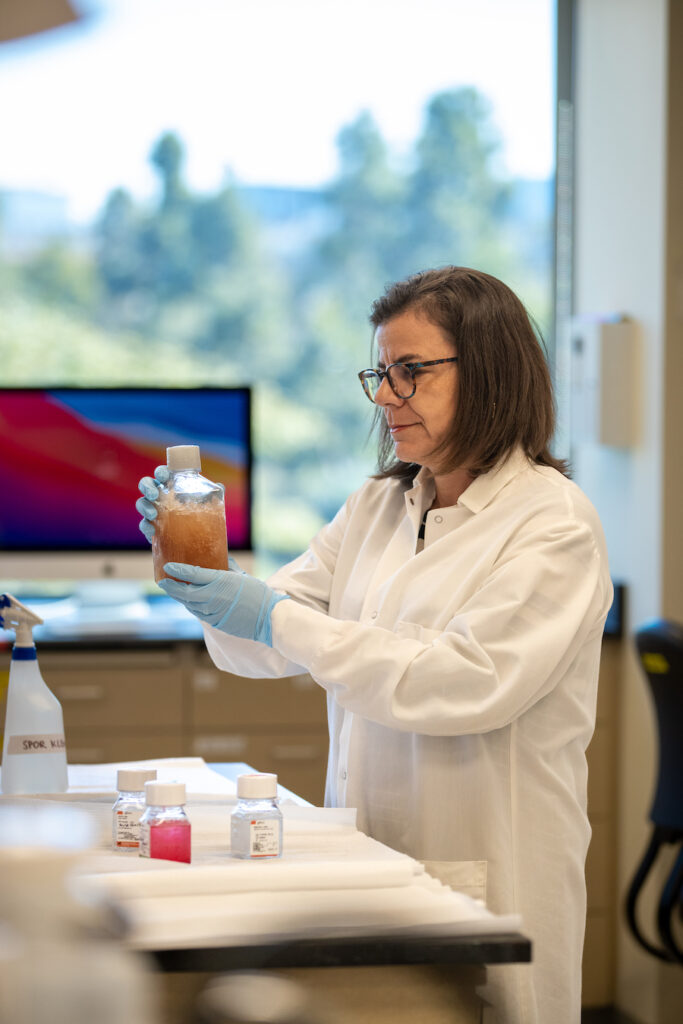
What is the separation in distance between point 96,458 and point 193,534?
5.30 ft

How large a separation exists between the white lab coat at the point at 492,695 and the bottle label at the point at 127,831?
30 centimetres

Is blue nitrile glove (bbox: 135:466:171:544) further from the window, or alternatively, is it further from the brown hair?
the window

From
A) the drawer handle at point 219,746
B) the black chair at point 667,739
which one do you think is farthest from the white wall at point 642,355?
the drawer handle at point 219,746

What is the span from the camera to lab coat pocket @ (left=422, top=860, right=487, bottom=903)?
1399 millimetres

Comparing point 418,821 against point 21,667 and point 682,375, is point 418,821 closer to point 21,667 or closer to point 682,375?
point 21,667

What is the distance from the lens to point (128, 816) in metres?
1.22

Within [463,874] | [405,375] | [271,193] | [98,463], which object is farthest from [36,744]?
[271,193]

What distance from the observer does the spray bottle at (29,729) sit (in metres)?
1.51

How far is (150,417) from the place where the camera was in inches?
118

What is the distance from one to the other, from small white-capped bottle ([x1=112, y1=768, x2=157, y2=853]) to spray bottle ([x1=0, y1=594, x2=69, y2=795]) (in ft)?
1.05

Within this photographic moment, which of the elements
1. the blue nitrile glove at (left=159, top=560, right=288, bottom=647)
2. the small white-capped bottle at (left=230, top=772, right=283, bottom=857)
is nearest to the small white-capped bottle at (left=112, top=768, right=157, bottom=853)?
the small white-capped bottle at (left=230, top=772, right=283, bottom=857)

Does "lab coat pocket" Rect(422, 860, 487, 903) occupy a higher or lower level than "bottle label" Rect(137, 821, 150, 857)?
lower

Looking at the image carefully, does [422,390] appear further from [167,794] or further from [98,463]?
[98,463]

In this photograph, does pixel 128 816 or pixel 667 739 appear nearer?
pixel 128 816
